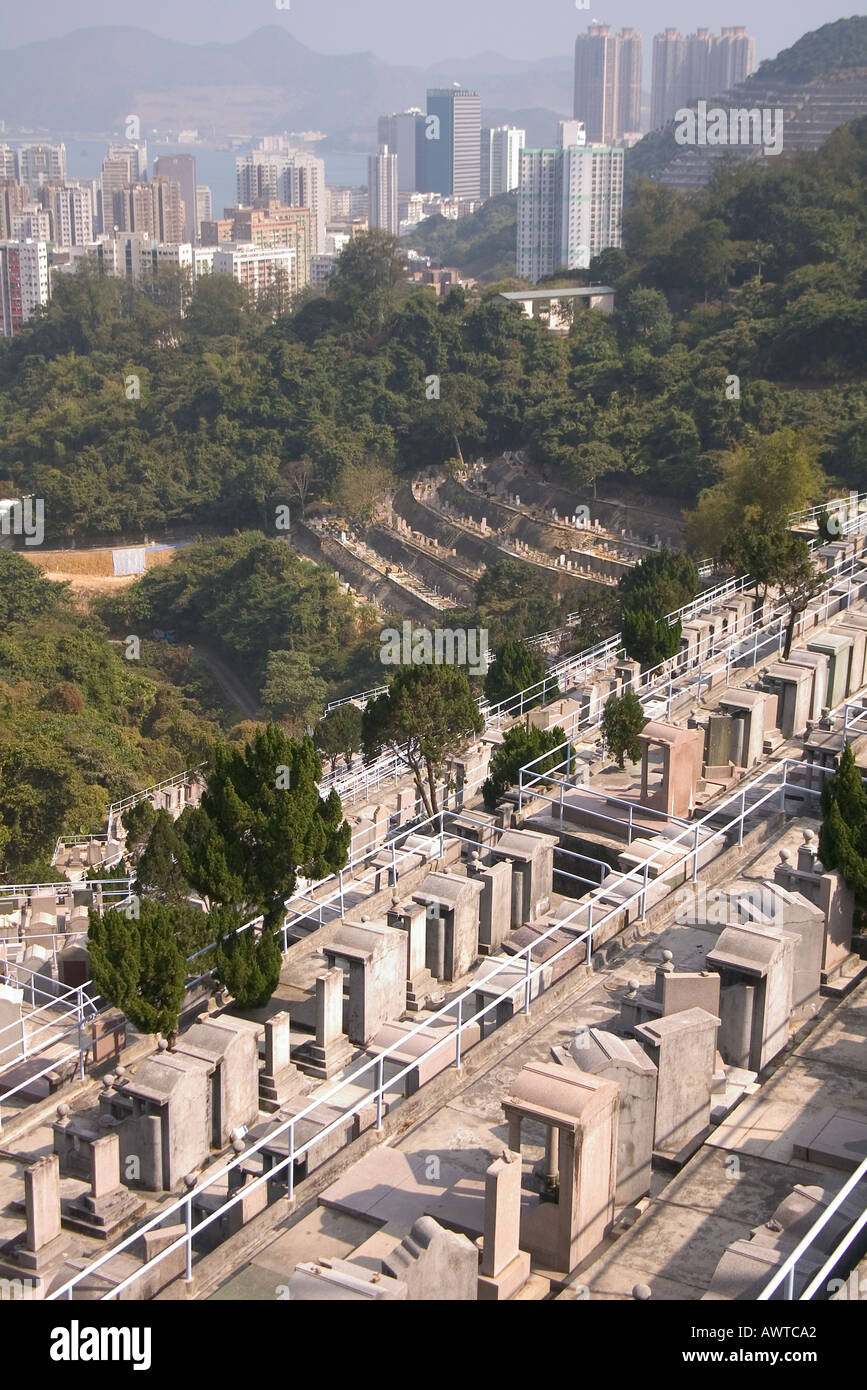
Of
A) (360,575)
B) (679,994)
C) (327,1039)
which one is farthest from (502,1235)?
(360,575)

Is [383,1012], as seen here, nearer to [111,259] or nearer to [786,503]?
[786,503]

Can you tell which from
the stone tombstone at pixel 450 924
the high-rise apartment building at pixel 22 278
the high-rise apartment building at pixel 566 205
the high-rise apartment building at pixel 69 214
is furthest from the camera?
the high-rise apartment building at pixel 69 214

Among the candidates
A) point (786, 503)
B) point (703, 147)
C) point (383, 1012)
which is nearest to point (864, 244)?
point (786, 503)

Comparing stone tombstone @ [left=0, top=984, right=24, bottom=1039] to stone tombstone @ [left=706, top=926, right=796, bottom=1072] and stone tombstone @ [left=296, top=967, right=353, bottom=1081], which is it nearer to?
stone tombstone @ [left=296, top=967, right=353, bottom=1081]

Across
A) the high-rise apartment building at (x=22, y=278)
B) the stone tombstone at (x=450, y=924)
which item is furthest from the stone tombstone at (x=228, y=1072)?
the high-rise apartment building at (x=22, y=278)

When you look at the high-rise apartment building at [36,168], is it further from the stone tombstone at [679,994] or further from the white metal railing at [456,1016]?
the stone tombstone at [679,994]

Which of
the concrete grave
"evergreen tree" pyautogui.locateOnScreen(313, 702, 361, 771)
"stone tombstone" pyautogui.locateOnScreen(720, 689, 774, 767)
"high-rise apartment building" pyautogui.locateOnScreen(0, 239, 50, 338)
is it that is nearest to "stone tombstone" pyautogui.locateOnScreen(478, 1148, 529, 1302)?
the concrete grave

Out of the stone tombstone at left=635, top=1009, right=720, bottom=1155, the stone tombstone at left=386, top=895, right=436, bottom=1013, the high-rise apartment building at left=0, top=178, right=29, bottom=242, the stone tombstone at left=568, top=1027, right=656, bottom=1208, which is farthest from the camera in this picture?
the high-rise apartment building at left=0, top=178, right=29, bottom=242
